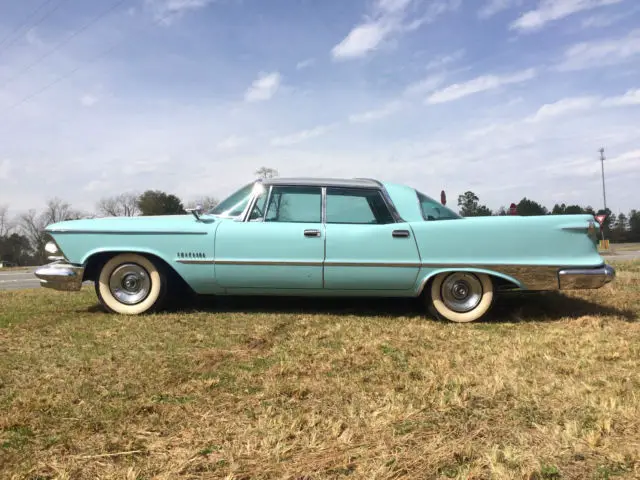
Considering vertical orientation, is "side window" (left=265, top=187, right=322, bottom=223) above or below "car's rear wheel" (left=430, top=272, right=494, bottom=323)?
above

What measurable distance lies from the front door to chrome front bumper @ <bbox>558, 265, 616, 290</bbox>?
2.21 meters

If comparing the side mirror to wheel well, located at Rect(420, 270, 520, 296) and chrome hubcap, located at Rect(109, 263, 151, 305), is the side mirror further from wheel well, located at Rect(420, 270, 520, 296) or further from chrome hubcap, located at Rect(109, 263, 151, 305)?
wheel well, located at Rect(420, 270, 520, 296)

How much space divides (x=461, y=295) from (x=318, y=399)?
2461mm

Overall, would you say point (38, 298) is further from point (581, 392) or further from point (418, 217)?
point (581, 392)

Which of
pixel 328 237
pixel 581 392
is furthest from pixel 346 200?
pixel 581 392

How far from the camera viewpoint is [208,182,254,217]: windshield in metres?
4.58

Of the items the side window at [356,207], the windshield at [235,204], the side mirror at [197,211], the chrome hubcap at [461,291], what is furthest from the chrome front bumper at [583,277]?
the side mirror at [197,211]

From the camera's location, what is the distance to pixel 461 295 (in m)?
4.45

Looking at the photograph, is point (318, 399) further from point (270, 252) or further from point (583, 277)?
point (583, 277)

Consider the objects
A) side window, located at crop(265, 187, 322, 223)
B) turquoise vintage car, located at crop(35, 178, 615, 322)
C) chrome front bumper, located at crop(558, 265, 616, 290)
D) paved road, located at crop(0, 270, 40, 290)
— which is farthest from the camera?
paved road, located at crop(0, 270, 40, 290)

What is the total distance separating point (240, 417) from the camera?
2199 mm

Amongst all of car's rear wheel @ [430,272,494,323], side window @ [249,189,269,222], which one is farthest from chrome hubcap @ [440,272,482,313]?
side window @ [249,189,269,222]

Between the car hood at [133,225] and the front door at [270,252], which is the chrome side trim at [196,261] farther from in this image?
the car hood at [133,225]

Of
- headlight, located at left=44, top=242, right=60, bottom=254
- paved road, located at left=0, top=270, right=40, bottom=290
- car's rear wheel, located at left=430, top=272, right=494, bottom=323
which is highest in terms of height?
headlight, located at left=44, top=242, right=60, bottom=254
